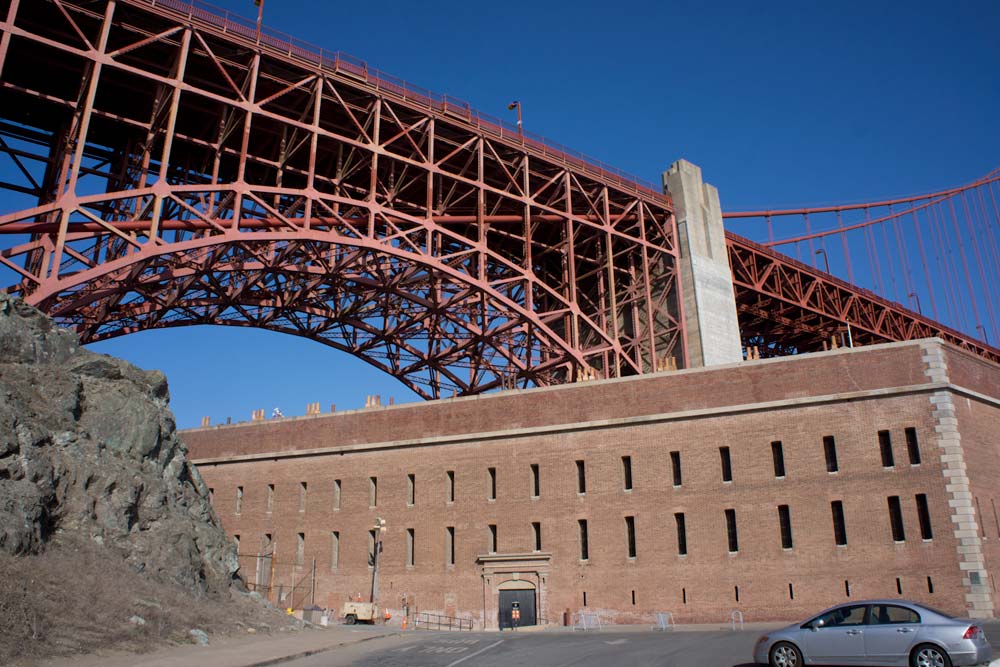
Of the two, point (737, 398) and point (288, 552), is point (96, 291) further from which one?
point (737, 398)

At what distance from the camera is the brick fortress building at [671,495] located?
32688mm

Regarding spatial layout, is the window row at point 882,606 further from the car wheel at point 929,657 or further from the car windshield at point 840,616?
the car wheel at point 929,657

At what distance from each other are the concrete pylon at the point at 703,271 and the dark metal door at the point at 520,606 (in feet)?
56.8

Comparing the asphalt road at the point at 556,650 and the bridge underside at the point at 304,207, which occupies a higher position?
the bridge underside at the point at 304,207

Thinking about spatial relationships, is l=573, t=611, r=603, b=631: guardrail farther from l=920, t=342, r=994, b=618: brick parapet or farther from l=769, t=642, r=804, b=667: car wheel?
l=769, t=642, r=804, b=667: car wheel

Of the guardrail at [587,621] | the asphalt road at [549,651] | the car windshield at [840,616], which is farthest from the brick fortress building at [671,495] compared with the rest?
the car windshield at [840,616]

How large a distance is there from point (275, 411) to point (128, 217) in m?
12.5

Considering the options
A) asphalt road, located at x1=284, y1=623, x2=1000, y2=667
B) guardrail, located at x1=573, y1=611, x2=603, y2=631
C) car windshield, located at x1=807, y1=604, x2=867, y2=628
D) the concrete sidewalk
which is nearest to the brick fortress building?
guardrail, located at x1=573, y1=611, x2=603, y2=631

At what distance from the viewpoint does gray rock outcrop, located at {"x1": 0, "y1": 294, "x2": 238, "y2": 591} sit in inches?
938

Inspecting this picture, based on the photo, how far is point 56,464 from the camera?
25.4 metres

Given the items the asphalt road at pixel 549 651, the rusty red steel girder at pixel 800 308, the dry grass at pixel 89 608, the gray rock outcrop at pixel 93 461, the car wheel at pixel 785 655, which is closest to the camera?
the car wheel at pixel 785 655

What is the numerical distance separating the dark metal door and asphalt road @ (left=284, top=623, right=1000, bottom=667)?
769 centimetres

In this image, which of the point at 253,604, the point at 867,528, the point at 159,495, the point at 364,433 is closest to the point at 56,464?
the point at 159,495

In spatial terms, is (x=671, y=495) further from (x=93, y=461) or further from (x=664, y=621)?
(x=93, y=461)
